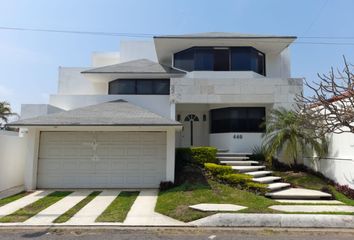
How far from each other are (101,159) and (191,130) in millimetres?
6264

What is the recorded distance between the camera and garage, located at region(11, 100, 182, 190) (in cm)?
1198

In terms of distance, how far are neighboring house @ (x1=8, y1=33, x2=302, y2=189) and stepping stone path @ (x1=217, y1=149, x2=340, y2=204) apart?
1.32 m

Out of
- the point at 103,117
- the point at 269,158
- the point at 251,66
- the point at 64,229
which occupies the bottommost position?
the point at 64,229

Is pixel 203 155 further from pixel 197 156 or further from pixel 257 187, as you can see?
pixel 257 187

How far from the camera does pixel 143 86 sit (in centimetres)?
1692

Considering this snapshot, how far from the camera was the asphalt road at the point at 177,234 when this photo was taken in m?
6.23

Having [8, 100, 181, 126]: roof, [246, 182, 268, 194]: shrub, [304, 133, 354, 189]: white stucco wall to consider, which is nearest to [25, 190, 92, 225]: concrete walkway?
[8, 100, 181, 126]: roof

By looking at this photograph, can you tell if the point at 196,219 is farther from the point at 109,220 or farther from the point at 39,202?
the point at 39,202

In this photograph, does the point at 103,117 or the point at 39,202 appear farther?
the point at 103,117

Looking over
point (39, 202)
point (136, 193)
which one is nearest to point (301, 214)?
point (136, 193)

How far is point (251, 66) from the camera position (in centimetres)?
1673

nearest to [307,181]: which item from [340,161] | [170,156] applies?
[340,161]

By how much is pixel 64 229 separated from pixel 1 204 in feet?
12.3

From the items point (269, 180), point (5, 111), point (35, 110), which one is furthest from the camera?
point (5, 111)
